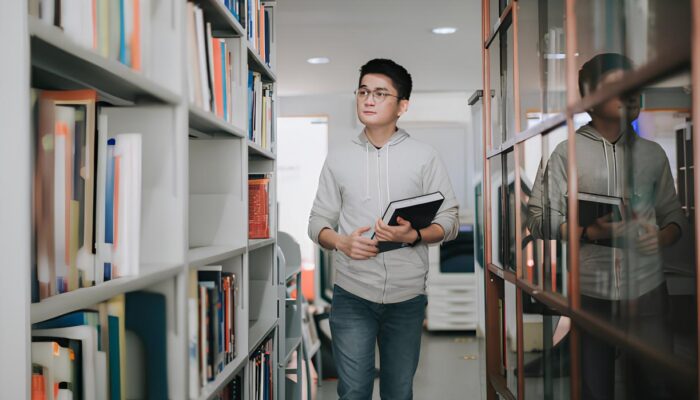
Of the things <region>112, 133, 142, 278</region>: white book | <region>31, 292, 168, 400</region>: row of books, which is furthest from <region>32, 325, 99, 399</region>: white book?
<region>112, 133, 142, 278</region>: white book

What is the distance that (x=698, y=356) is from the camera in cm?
70

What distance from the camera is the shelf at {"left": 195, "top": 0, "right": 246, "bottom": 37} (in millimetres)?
1557

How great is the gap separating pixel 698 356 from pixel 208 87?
4.14 feet

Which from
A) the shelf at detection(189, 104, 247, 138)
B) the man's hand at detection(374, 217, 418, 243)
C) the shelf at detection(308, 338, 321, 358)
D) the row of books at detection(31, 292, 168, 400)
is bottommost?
the shelf at detection(308, 338, 321, 358)

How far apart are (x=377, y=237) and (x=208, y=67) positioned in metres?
0.75

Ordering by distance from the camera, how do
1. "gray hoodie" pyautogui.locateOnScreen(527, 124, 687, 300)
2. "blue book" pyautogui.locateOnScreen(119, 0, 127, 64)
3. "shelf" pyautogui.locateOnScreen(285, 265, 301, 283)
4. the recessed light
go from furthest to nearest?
the recessed light, "shelf" pyautogui.locateOnScreen(285, 265, 301, 283), "blue book" pyautogui.locateOnScreen(119, 0, 127, 64), "gray hoodie" pyautogui.locateOnScreen(527, 124, 687, 300)

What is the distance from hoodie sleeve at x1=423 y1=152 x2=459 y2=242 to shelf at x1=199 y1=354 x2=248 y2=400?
0.81m

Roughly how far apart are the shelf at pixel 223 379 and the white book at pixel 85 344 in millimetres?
470

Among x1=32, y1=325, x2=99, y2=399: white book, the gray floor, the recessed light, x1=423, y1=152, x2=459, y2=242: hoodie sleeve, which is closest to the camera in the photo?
x1=32, y1=325, x2=99, y2=399: white book

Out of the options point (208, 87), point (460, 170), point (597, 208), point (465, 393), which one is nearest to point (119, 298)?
point (208, 87)

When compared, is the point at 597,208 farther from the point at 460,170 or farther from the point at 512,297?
the point at 460,170

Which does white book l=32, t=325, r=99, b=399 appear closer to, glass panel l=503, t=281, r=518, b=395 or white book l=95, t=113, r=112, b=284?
white book l=95, t=113, r=112, b=284

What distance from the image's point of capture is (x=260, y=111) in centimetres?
225

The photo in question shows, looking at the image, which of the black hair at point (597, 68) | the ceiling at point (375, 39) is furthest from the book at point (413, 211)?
the ceiling at point (375, 39)
